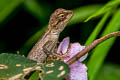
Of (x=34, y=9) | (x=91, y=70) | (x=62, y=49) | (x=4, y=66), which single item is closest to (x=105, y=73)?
(x=34, y=9)

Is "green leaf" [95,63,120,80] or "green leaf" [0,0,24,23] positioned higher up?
"green leaf" [0,0,24,23]

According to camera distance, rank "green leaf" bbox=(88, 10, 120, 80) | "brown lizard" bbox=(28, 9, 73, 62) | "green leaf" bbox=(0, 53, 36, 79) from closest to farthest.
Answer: "green leaf" bbox=(0, 53, 36, 79), "green leaf" bbox=(88, 10, 120, 80), "brown lizard" bbox=(28, 9, 73, 62)

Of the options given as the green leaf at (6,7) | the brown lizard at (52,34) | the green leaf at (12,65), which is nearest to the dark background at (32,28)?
the green leaf at (6,7)

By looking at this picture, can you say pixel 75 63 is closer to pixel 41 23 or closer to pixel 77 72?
pixel 77 72

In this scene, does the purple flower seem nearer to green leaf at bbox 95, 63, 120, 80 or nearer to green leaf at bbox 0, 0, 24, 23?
green leaf at bbox 95, 63, 120, 80

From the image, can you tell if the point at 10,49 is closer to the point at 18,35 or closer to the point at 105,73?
the point at 18,35

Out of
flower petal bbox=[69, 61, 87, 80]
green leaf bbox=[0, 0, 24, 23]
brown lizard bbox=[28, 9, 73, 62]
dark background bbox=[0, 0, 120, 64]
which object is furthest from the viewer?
dark background bbox=[0, 0, 120, 64]

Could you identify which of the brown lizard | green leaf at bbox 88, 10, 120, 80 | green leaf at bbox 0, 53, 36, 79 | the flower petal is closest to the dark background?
the brown lizard

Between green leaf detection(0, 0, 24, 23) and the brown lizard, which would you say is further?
green leaf detection(0, 0, 24, 23)

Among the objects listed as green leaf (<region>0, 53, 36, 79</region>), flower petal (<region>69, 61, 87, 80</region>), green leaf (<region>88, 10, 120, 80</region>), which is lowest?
green leaf (<region>88, 10, 120, 80</region>)
